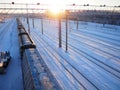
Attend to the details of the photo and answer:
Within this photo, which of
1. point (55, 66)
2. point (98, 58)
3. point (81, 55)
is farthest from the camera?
point (81, 55)

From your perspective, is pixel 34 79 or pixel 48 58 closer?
pixel 34 79

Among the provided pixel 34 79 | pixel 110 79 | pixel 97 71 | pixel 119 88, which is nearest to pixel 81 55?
pixel 97 71

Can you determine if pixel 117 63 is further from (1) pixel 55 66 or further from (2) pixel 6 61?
(2) pixel 6 61

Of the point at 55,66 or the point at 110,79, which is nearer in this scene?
the point at 110,79

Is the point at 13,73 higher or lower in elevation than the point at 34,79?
lower

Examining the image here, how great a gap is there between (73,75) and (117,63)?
243 inches

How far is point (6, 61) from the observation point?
19.8 meters

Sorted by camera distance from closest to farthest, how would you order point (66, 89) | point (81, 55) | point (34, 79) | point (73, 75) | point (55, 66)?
point (34, 79)
point (66, 89)
point (73, 75)
point (55, 66)
point (81, 55)

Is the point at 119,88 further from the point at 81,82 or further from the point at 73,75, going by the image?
the point at 73,75

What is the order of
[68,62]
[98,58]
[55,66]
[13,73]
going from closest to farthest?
[13,73], [55,66], [68,62], [98,58]

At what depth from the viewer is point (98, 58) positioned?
874 inches

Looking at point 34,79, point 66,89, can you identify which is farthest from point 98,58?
point 34,79

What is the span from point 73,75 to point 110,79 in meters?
3.08

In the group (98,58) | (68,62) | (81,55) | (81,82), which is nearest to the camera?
(81,82)
